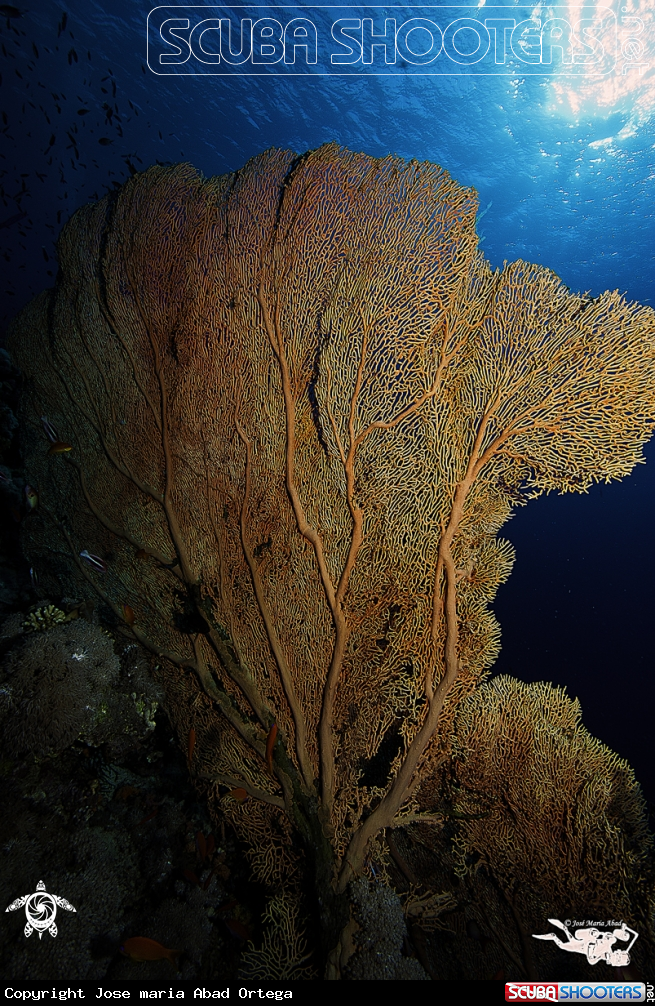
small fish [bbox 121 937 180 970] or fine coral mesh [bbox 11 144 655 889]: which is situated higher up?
fine coral mesh [bbox 11 144 655 889]

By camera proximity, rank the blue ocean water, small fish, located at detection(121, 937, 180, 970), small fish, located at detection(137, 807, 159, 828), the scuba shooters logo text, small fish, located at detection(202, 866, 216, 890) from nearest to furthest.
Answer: small fish, located at detection(121, 937, 180, 970) < small fish, located at detection(202, 866, 216, 890) < small fish, located at detection(137, 807, 159, 828) < the scuba shooters logo text < the blue ocean water

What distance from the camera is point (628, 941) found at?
2441mm

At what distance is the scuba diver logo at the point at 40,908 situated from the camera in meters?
2.46

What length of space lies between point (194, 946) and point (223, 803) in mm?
996

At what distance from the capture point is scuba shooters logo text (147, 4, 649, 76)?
14070mm

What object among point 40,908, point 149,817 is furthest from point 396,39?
point 40,908

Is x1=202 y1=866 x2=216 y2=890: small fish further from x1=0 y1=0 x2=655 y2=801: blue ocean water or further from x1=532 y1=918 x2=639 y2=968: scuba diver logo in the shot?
x1=0 y1=0 x2=655 y2=801: blue ocean water

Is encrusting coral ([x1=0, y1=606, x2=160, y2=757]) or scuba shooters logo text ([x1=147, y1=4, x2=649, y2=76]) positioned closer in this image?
encrusting coral ([x1=0, y1=606, x2=160, y2=757])

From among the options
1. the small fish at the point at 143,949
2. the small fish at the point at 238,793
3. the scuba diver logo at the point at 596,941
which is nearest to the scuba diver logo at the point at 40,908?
the small fish at the point at 143,949

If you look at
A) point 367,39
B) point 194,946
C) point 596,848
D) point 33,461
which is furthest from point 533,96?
point 194,946

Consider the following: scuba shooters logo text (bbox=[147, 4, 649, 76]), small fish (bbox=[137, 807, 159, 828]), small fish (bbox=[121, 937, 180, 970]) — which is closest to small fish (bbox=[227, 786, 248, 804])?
small fish (bbox=[121, 937, 180, 970])

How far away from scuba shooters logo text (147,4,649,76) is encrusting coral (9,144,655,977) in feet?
54.9

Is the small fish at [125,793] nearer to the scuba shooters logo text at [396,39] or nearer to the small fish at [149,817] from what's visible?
the small fish at [149,817]

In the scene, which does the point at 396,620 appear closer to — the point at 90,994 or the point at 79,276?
the point at 90,994
